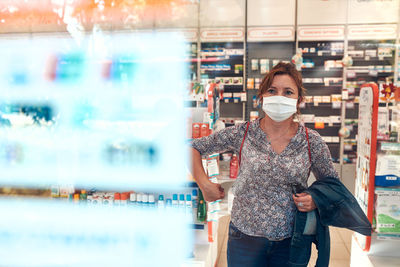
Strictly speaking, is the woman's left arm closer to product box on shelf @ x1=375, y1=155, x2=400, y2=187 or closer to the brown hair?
the brown hair

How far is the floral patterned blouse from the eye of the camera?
1425mm

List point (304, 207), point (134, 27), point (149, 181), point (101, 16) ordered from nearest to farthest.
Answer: point (304, 207)
point (149, 181)
point (101, 16)
point (134, 27)

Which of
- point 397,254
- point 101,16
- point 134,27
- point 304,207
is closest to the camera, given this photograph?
point 304,207

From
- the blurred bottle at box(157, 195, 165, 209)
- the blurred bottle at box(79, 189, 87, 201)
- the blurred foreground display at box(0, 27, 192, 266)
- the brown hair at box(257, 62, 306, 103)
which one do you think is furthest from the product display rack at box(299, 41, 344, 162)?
the brown hair at box(257, 62, 306, 103)

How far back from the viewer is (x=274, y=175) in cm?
142

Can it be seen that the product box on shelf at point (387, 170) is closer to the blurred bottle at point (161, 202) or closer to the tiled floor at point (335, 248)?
the tiled floor at point (335, 248)

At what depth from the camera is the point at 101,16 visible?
20.6 feet

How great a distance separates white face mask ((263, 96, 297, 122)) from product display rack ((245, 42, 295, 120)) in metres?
5.27

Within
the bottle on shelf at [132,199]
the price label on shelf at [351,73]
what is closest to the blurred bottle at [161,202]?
the bottle on shelf at [132,199]

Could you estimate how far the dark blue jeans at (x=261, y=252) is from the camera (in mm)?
1442

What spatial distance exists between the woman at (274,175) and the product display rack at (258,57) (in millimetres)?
5274

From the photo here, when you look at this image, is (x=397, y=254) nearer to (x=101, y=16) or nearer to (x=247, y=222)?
(x=247, y=222)

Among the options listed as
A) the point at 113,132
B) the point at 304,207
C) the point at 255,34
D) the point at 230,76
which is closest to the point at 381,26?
the point at 255,34

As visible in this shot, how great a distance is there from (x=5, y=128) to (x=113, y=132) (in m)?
1.08
